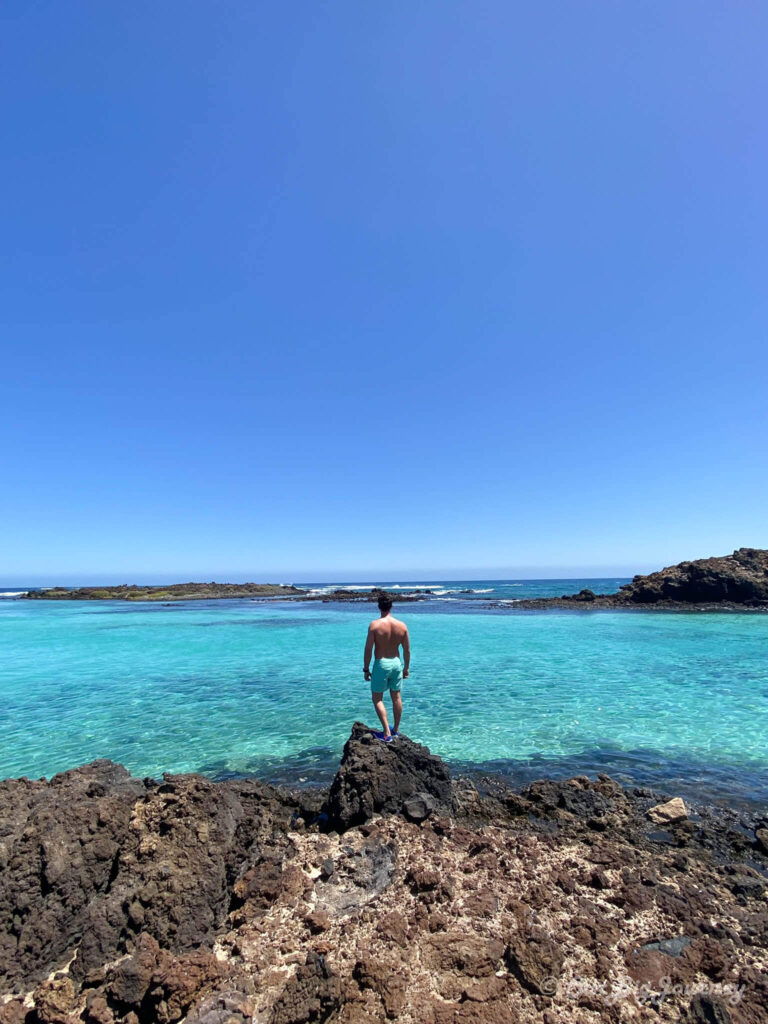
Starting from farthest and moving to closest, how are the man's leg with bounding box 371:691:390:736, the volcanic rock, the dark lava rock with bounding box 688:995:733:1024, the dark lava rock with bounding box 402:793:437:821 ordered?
the man's leg with bounding box 371:691:390:736 → the volcanic rock → the dark lava rock with bounding box 402:793:437:821 → the dark lava rock with bounding box 688:995:733:1024

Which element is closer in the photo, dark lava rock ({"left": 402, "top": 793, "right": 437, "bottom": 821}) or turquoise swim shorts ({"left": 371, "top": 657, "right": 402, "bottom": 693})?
dark lava rock ({"left": 402, "top": 793, "right": 437, "bottom": 821})

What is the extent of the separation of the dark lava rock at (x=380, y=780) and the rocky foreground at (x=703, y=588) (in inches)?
1860

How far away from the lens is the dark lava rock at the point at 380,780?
6.48 meters

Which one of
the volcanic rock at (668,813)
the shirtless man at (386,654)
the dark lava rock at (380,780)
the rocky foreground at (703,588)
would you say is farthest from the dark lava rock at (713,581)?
the dark lava rock at (380,780)

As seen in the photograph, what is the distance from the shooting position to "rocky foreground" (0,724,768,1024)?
361cm

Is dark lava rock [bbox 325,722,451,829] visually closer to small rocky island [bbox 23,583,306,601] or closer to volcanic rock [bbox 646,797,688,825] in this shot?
volcanic rock [bbox 646,797,688,825]

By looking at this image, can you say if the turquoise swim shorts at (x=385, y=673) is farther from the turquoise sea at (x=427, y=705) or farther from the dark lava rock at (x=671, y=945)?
the dark lava rock at (x=671, y=945)

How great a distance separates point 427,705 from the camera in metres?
13.5

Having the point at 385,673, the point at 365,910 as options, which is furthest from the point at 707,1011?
the point at 385,673

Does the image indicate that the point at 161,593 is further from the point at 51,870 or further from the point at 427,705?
the point at 51,870

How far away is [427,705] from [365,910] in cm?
903

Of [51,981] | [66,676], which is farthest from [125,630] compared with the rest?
[51,981]

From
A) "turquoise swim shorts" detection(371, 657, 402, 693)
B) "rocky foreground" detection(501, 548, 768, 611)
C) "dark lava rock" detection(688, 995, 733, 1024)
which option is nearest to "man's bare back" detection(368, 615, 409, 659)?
"turquoise swim shorts" detection(371, 657, 402, 693)

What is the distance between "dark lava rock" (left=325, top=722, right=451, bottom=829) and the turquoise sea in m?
1.95
